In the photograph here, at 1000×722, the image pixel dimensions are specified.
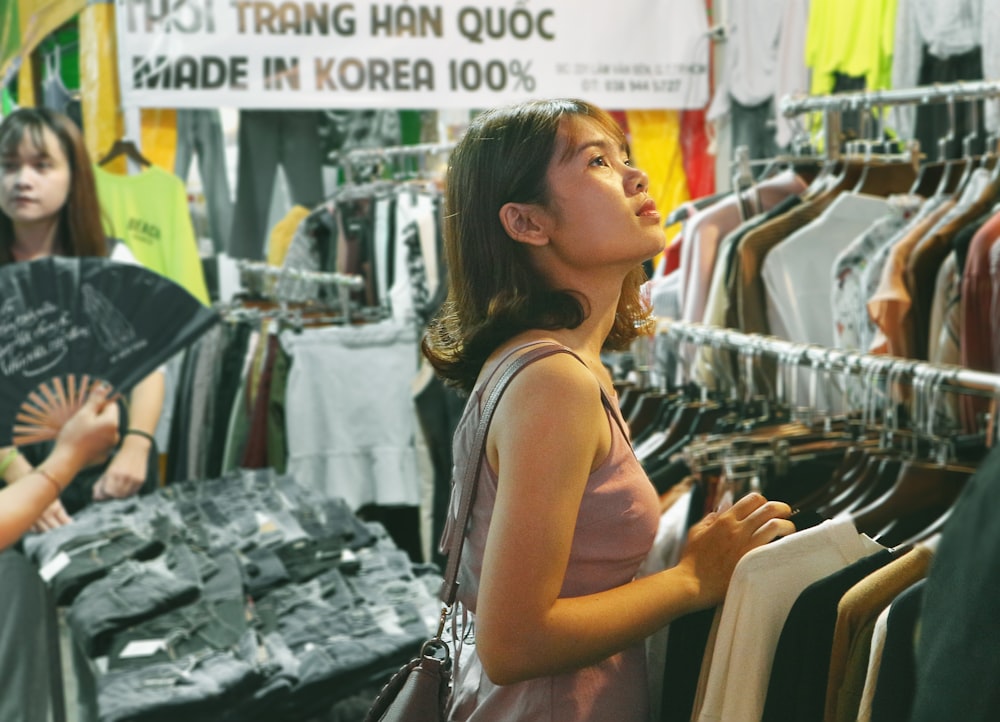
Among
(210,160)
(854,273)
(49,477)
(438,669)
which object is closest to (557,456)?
(438,669)

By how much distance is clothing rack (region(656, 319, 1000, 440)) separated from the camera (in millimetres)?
1689

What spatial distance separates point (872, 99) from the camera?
2529 millimetres

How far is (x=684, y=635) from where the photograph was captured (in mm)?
1241

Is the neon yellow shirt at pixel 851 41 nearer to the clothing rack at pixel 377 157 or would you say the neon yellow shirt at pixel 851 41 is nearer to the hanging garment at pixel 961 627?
the clothing rack at pixel 377 157

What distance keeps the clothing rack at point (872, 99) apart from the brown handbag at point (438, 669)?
Answer: 58.2 inches

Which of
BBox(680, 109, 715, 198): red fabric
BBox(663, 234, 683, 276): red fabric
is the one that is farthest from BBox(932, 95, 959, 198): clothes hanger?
BBox(680, 109, 715, 198): red fabric

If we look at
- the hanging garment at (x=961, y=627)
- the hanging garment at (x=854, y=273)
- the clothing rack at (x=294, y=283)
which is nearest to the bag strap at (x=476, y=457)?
the hanging garment at (x=961, y=627)

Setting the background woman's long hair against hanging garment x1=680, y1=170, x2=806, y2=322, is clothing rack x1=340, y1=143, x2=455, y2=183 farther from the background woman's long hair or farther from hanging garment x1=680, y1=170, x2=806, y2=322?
hanging garment x1=680, y1=170, x2=806, y2=322

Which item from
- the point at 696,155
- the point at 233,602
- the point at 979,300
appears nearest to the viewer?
the point at 979,300

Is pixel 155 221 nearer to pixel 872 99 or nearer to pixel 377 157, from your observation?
pixel 377 157

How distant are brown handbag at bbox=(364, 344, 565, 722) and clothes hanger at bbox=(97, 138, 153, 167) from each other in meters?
→ 3.10

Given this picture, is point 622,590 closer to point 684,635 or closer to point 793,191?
point 684,635

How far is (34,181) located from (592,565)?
2700mm

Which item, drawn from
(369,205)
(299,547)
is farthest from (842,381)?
(369,205)
